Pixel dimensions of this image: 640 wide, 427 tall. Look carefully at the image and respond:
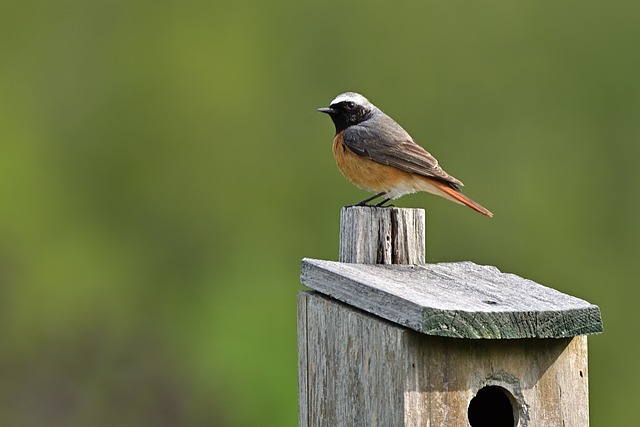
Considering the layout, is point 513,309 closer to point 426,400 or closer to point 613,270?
point 426,400

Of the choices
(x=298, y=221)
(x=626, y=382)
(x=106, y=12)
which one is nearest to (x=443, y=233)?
(x=298, y=221)

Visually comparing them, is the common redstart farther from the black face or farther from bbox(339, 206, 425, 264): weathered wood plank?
bbox(339, 206, 425, 264): weathered wood plank

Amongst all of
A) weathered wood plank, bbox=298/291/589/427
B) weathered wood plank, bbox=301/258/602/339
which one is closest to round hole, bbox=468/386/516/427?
weathered wood plank, bbox=298/291/589/427

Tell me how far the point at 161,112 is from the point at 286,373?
8.51 feet

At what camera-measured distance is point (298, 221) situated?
875 centimetres

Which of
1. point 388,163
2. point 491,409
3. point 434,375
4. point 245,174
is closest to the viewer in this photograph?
point 434,375

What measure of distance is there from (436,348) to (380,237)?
2.33ft

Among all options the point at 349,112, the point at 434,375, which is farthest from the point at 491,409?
the point at 349,112

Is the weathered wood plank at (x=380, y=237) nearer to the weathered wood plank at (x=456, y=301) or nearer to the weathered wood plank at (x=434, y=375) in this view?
the weathered wood plank at (x=456, y=301)

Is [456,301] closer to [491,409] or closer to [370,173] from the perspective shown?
[491,409]

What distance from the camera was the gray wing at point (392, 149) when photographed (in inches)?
212

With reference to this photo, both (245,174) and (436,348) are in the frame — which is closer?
(436,348)

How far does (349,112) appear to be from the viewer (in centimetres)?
585

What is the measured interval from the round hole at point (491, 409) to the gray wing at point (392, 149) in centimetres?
134
